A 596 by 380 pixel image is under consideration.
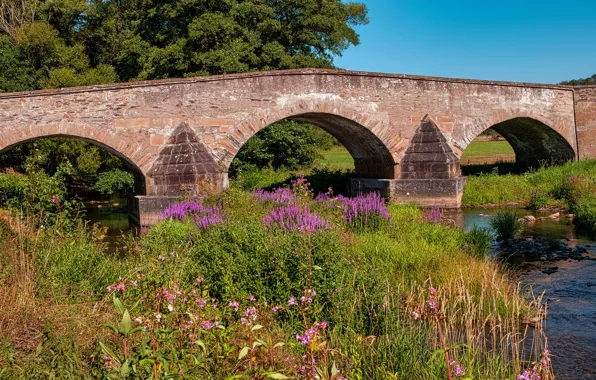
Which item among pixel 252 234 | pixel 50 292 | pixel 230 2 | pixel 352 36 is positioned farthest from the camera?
pixel 352 36

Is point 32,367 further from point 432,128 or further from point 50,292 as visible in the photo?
point 432,128

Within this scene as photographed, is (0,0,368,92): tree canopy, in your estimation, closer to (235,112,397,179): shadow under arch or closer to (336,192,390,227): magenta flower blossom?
(235,112,397,179): shadow under arch

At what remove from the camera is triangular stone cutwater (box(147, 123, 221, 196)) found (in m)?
13.2

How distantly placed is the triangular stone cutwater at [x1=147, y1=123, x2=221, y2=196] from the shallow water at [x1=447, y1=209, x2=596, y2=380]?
21.7ft

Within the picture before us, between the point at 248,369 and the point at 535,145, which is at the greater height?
the point at 535,145

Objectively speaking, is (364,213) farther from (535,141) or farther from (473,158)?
(473,158)

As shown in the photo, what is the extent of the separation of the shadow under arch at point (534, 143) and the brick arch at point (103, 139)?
11.5m

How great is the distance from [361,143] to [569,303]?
10.4 m

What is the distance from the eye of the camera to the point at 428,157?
633 inches

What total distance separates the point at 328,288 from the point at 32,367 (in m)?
2.55

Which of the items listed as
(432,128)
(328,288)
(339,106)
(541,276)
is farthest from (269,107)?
(328,288)

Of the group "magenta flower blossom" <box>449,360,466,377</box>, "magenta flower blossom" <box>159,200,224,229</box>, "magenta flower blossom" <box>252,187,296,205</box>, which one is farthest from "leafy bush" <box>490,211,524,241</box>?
"magenta flower blossom" <box>449,360,466,377</box>

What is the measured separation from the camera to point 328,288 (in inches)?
204

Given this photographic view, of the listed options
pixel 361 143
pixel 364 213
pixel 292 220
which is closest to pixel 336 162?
pixel 361 143
